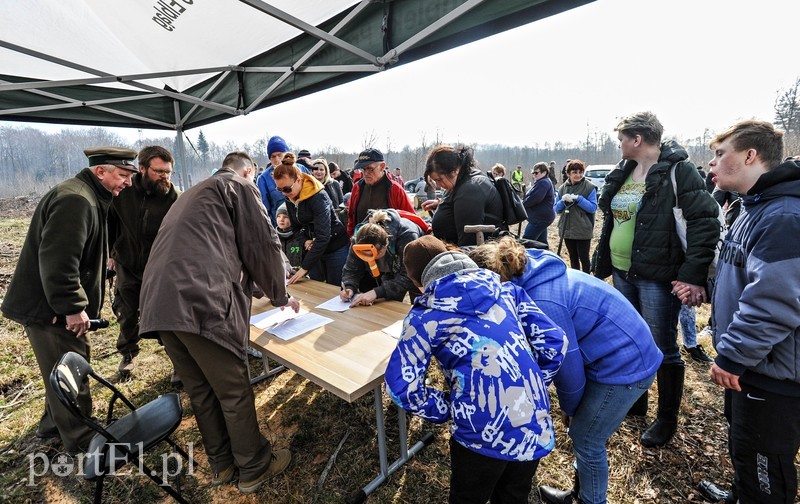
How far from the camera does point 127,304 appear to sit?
3.20 meters

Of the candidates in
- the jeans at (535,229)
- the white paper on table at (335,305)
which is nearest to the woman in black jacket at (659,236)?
the white paper on table at (335,305)

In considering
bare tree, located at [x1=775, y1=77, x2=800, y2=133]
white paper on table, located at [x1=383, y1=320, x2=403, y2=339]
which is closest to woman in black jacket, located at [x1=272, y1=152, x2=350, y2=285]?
white paper on table, located at [x1=383, y1=320, x2=403, y2=339]

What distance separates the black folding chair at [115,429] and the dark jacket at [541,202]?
15.4 feet

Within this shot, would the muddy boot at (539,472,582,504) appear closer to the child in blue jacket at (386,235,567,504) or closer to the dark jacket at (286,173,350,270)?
the child in blue jacket at (386,235,567,504)

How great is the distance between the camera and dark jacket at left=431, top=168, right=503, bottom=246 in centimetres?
240

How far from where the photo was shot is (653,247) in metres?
1.99

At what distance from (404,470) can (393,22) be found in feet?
9.11

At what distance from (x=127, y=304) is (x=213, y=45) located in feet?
8.03

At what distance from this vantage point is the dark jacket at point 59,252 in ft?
6.40

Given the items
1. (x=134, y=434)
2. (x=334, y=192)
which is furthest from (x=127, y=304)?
(x=334, y=192)

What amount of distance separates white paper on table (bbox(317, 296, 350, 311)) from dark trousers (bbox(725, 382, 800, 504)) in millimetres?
2065

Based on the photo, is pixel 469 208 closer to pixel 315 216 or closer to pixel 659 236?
pixel 659 236

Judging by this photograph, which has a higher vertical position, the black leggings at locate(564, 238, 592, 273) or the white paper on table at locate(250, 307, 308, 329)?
the white paper on table at locate(250, 307, 308, 329)

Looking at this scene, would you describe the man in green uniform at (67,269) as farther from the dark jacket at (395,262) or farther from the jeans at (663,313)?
the jeans at (663,313)
